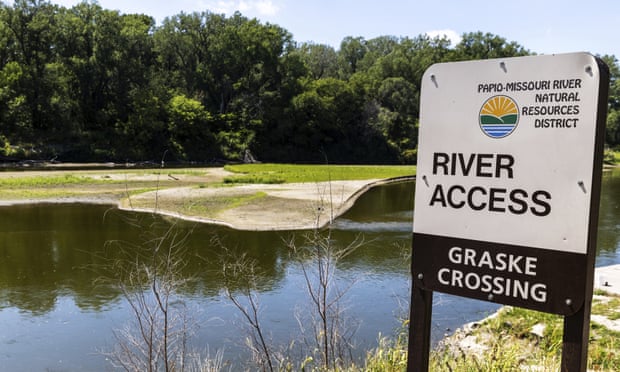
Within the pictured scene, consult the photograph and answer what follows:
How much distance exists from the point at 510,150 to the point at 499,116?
0.60 feet

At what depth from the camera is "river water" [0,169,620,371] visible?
26.7 ft

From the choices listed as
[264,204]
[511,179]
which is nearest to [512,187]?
[511,179]

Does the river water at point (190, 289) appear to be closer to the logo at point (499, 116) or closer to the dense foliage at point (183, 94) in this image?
the logo at point (499, 116)

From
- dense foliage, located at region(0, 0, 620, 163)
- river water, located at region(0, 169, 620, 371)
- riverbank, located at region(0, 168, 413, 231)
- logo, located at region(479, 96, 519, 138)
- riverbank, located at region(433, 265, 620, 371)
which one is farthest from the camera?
dense foliage, located at region(0, 0, 620, 163)

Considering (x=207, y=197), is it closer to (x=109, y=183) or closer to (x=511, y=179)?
(x=109, y=183)

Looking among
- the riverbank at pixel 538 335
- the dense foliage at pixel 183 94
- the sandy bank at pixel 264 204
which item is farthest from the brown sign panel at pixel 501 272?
the dense foliage at pixel 183 94

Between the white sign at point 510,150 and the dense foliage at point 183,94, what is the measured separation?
156 feet

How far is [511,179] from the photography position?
8.96 ft

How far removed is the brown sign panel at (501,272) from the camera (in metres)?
2.60

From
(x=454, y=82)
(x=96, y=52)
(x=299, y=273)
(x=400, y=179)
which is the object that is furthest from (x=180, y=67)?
(x=454, y=82)

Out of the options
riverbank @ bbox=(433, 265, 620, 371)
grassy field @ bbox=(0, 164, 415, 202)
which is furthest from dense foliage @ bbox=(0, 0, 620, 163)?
riverbank @ bbox=(433, 265, 620, 371)

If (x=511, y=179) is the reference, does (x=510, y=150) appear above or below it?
above

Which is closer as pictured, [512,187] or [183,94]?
[512,187]

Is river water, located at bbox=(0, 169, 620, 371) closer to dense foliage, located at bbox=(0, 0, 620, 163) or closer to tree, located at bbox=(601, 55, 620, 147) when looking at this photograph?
dense foliage, located at bbox=(0, 0, 620, 163)
